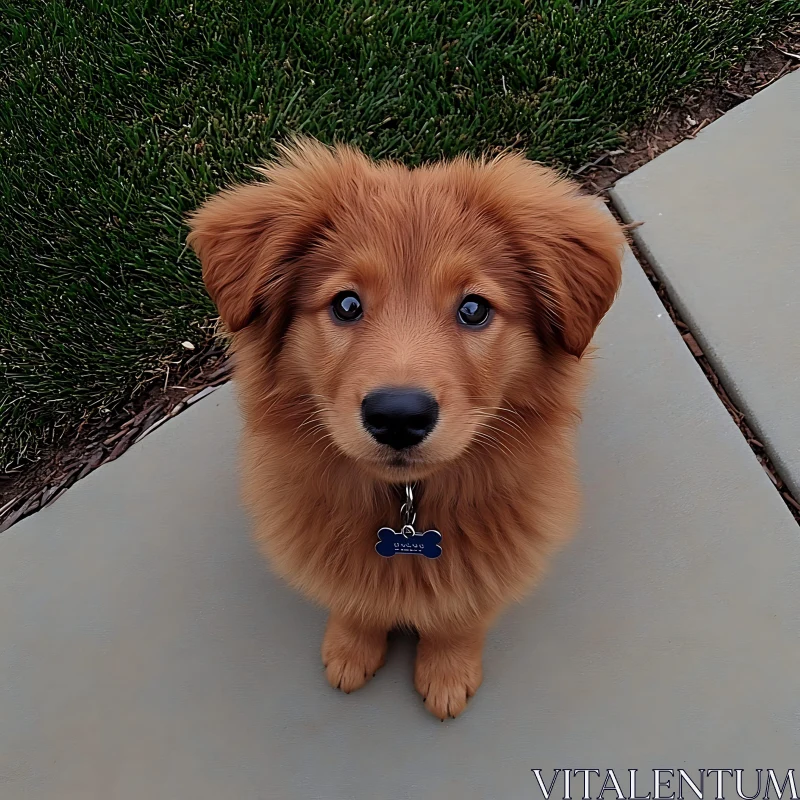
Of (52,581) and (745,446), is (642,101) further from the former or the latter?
(52,581)

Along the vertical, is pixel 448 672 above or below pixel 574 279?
below

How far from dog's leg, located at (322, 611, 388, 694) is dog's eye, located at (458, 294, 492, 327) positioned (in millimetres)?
1156

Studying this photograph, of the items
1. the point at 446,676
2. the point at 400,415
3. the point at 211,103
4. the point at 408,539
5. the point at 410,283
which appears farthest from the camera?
the point at 211,103

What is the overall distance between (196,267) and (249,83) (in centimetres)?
108

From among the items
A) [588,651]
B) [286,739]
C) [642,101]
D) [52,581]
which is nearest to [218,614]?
[286,739]

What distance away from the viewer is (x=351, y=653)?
2.34 meters

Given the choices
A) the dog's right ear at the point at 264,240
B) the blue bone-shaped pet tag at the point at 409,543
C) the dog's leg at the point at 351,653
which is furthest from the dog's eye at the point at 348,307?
the dog's leg at the point at 351,653

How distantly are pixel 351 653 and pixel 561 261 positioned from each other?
1.46 metres

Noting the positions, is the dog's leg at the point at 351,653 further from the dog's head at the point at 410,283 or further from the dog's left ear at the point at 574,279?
the dog's left ear at the point at 574,279

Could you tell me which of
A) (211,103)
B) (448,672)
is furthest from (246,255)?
(211,103)

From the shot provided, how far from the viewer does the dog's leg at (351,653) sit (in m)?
2.33

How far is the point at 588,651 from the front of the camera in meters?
2.41

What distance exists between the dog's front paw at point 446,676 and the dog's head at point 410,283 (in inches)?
35.2

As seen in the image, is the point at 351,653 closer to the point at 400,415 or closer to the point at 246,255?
the point at 400,415
